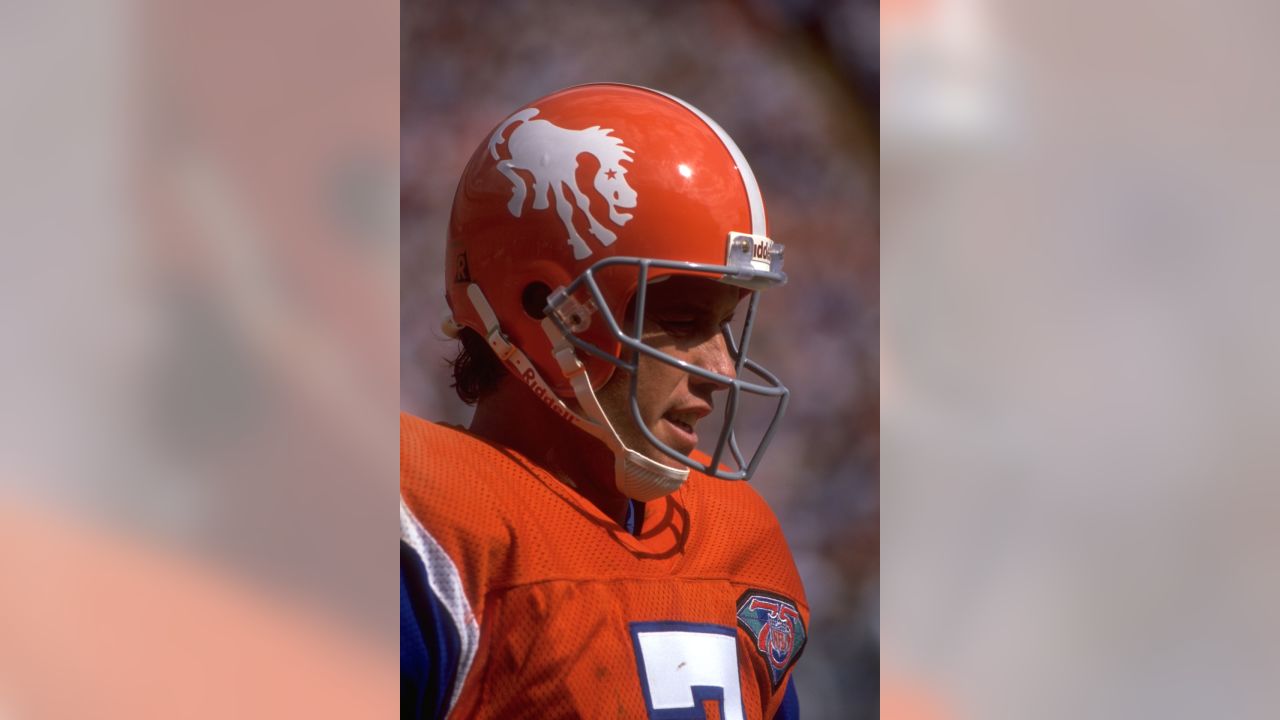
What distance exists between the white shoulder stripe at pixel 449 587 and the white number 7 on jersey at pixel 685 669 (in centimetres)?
17

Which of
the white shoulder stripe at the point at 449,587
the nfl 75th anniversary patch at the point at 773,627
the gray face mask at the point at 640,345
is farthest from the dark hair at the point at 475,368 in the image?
the nfl 75th anniversary patch at the point at 773,627

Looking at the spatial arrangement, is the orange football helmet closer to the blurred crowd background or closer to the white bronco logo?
the white bronco logo

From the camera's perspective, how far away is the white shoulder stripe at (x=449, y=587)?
1201mm

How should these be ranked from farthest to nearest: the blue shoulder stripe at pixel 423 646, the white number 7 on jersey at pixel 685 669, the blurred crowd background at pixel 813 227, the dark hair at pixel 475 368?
the blurred crowd background at pixel 813 227 → the dark hair at pixel 475 368 → the white number 7 on jersey at pixel 685 669 → the blue shoulder stripe at pixel 423 646

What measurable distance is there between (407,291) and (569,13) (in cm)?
41

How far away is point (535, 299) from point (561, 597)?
0.29m

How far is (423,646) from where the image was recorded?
1193mm

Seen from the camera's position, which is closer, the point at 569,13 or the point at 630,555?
the point at 630,555

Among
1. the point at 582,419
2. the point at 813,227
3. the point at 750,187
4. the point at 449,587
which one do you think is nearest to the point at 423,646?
the point at 449,587

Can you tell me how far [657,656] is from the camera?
4.28 ft

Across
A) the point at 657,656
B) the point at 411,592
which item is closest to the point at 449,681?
the point at 411,592

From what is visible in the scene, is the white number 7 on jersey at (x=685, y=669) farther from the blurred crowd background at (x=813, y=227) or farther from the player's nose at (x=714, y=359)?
the blurred crowd background at (x=813, y=227)
